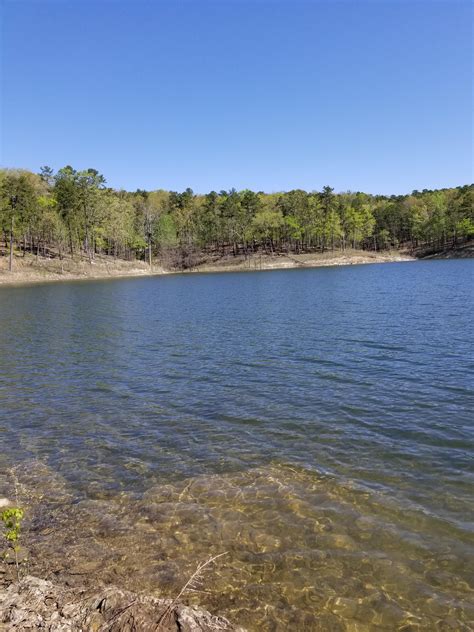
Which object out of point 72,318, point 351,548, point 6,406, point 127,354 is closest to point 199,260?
point 72,318

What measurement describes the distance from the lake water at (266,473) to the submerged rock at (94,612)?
95 centimetres

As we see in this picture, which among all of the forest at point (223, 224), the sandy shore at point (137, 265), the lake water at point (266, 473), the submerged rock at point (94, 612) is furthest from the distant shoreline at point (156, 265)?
the submerged rock at point (94, 612)

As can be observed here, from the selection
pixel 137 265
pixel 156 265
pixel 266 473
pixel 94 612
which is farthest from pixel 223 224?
pixel 94 612

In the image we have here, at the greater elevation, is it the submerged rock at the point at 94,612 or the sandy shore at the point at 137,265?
the sandy shore at the point at 137,265

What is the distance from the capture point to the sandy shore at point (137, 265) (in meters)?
103

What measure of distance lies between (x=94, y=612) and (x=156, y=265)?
145 meters

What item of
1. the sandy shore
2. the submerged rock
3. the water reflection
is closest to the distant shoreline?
the sandy shore

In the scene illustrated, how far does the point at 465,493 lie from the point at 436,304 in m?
34.5

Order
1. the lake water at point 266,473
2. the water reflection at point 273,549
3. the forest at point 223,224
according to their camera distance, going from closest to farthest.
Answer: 1. the water reflection at point 273,549
2. the lake water at point 266,473
3. the forest at point 223,224

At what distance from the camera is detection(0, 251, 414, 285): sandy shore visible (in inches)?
4047

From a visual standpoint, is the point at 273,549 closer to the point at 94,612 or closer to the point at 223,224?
the point at 94,612

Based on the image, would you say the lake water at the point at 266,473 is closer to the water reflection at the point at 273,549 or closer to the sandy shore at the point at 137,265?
the water reflection at the point at 273,549

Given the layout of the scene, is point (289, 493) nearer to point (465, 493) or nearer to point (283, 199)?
point (465, 493)

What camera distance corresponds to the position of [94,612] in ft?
19.7
